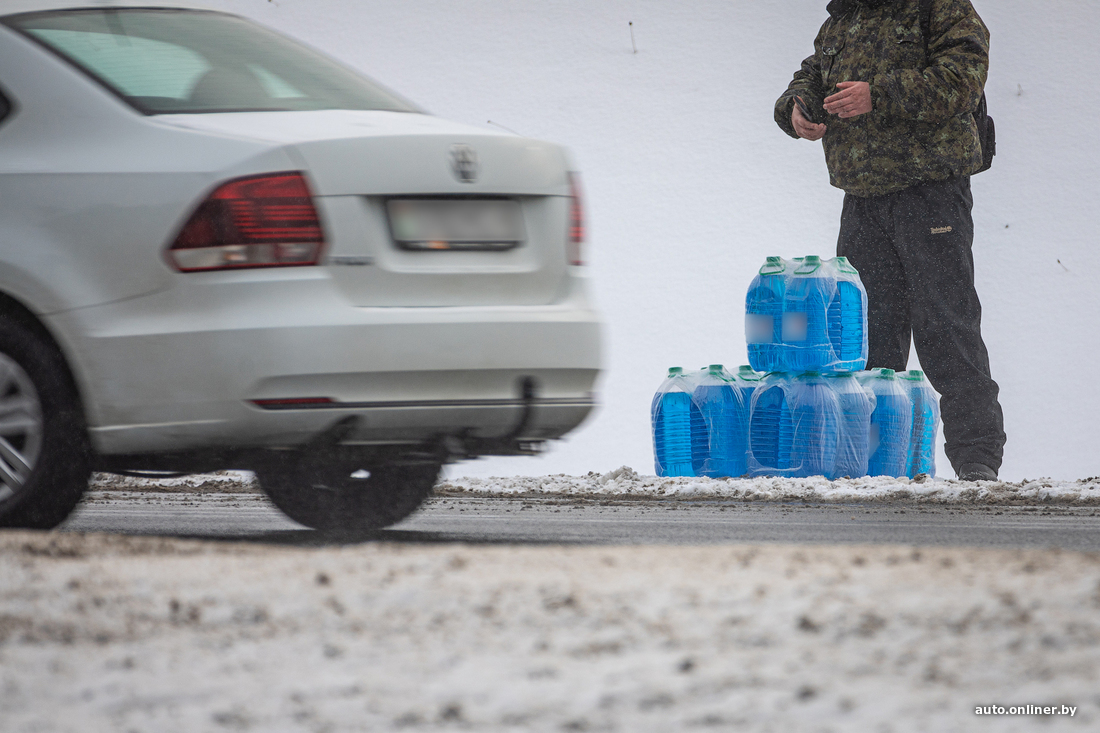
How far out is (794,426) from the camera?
5.77 m

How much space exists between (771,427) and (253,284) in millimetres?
3457

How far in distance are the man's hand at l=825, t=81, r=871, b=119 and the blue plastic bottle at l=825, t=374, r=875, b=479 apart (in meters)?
1.15

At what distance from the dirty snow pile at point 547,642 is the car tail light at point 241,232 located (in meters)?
0.77

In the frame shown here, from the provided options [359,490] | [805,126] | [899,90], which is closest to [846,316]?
[805,126]

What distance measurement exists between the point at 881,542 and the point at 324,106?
189 cm

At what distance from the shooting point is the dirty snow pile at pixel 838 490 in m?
5.29

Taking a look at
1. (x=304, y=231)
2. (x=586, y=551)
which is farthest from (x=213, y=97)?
(x=586, y=551)

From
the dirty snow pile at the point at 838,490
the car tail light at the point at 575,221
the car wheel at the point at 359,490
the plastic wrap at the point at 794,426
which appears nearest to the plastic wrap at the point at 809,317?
the plastic wrap at the point at 794,426

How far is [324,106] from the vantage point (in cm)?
345

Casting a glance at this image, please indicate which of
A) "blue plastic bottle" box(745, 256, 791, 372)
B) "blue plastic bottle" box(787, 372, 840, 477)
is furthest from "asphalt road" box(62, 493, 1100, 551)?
"blue plastic bottle" box(745, 256, 791, 372)

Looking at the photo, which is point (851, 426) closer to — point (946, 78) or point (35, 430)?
point (946, 78)

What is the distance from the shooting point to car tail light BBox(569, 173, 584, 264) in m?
3.35

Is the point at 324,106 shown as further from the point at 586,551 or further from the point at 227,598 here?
the point at 227,598

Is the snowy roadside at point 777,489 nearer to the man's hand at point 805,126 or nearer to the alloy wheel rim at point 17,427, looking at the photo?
the man's hand at point 805,126
